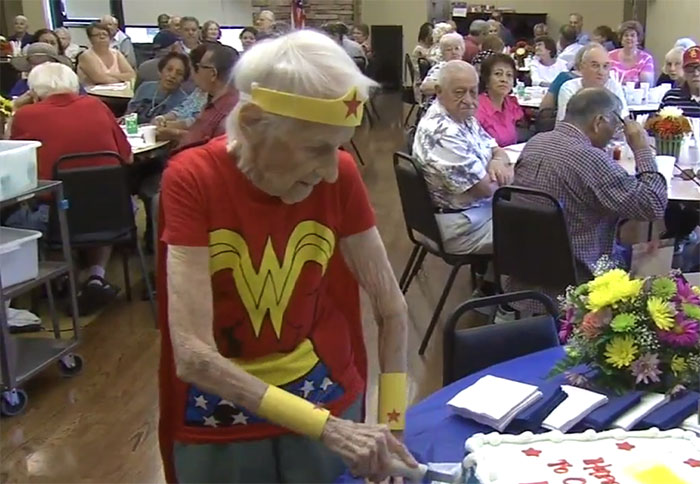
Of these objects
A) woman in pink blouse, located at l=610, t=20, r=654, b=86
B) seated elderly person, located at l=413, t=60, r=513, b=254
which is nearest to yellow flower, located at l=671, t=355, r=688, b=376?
seated elderly person, located at l=413, t=60, r=513, b=254

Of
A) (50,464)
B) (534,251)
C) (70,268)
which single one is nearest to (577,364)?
(534,251)

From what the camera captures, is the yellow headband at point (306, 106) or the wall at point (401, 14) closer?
the yellow headband at point (306, 106)

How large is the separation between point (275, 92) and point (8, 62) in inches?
313

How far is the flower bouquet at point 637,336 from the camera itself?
157cm

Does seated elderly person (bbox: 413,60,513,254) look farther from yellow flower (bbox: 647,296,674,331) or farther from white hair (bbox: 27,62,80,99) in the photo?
yellow flower (bbox: 647,296,674,331)

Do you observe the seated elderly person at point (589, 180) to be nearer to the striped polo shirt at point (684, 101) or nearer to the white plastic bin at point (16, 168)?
the striped polo shirt at point (684, 101)

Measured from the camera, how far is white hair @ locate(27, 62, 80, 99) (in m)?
4.17

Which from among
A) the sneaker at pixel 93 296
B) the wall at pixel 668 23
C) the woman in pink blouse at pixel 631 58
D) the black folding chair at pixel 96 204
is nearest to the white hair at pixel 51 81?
the black folding chair at pixel 96 204

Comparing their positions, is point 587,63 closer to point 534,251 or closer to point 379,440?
point 534,251

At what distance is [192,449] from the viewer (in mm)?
1432

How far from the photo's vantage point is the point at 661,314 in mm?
1582

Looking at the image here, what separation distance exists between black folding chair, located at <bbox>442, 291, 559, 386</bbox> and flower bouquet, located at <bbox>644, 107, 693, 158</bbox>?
207 centimetres

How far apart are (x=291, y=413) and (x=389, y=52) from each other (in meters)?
12.2

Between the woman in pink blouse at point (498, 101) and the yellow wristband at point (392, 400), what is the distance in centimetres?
336
